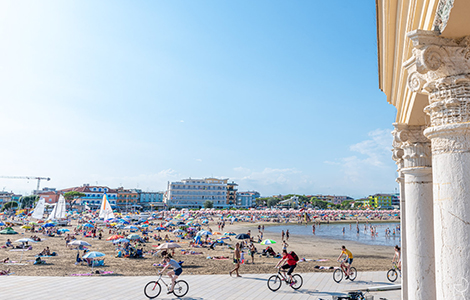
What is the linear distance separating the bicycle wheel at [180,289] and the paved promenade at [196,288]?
0.53 feet

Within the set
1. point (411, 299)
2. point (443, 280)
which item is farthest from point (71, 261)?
point (443, 280)

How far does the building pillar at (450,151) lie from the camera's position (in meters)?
2.53

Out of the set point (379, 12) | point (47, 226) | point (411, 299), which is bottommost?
point (47, 226)

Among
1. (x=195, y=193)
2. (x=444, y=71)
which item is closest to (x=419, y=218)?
(x=444, y=71)

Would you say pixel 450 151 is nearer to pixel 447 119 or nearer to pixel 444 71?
pixel 447 119

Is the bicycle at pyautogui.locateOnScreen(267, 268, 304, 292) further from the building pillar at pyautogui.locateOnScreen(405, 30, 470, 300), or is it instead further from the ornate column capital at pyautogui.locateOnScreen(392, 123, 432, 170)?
the building pillar at pyautogui.locateOnScreen(405, 30, 470, 300)

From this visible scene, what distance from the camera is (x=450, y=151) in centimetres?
268

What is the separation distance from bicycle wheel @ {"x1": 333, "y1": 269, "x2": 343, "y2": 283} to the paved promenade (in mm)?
199

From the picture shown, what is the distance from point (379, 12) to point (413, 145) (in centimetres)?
228

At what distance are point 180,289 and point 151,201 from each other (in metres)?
144

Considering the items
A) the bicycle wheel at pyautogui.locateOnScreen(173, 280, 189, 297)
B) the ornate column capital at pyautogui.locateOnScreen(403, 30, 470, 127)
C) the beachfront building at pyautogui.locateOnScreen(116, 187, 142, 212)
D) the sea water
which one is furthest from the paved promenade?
the beachfront building at pyautogui.locateOnScreen(116, 187, 142, 212)

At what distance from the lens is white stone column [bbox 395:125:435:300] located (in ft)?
16.0

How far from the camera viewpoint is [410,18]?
354 centimetres

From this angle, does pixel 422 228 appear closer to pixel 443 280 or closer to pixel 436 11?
pixel 443 280
